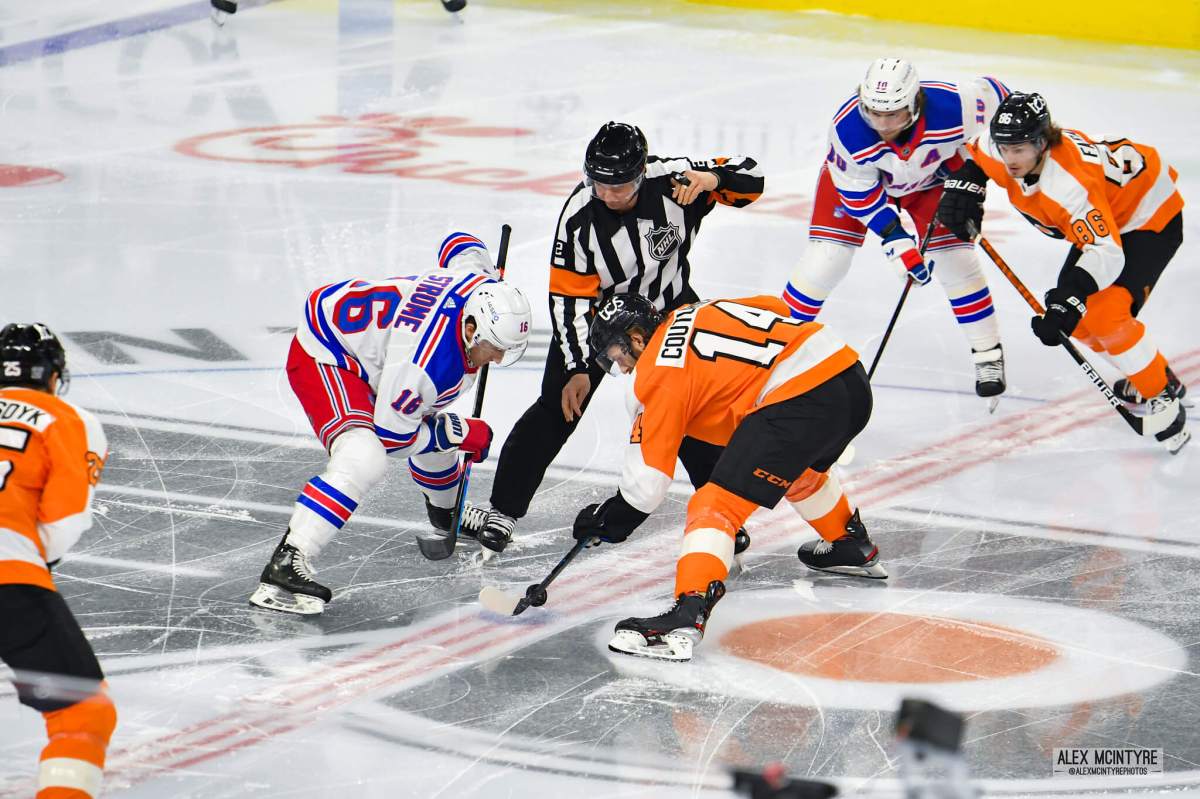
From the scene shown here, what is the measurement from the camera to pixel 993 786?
3.14 meters

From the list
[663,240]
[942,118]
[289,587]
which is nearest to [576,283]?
[663,240]

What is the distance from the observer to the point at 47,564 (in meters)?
2.96

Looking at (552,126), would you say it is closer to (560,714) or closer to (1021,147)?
(1021,147)

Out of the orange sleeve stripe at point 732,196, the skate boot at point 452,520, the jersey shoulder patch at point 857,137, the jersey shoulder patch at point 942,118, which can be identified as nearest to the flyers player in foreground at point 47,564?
the skate boot at point 452,520

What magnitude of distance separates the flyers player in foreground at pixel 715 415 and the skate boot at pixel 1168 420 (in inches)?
68.4

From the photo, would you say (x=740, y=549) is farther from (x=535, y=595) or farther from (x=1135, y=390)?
(x=1135, y=390)

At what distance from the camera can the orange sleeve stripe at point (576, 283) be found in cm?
440

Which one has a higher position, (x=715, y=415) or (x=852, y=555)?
(x=715, y=415)

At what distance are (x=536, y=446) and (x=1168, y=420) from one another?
2.15 m

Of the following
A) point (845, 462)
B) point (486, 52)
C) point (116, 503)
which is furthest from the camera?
point (486, 52)

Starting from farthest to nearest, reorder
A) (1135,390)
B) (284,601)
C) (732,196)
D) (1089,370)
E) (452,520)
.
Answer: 1. (1135,390)
2. (1089,370)
3. (732,196)
4. (452,520)
5. (284,601)

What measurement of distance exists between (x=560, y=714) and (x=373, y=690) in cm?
44

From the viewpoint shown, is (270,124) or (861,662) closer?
(861,662)

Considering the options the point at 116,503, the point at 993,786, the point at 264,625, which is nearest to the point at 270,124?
the point at 116,503
